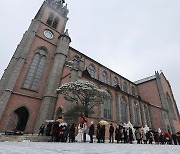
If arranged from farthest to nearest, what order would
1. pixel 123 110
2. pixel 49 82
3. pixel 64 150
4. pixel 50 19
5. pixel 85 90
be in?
pixel 50 19
pixel 123 110
pixel 49 82
pixel 85 90
pixel 64 150

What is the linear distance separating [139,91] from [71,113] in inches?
1139

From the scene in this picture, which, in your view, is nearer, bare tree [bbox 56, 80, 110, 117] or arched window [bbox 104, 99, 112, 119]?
bare tree [bbox 56, 80, 110, 117]

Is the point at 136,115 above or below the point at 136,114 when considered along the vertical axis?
below

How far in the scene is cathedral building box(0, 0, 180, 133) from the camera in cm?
1742

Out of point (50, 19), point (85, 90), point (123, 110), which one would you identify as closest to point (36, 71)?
point (85, 90)

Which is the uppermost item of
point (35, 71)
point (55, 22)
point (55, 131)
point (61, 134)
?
point (55, 22)

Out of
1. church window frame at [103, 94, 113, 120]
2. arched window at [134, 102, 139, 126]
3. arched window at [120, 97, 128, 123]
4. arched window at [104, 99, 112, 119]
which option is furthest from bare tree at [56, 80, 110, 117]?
arched window at [134, 102, 139, 126]

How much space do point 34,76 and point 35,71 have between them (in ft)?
2.80

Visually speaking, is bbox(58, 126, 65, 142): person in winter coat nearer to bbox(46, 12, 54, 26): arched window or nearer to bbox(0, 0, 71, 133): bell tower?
bbox(0, 0, 71, 133): bell tower

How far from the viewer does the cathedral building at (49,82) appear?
1742 centimetres

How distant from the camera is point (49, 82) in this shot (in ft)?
66.1

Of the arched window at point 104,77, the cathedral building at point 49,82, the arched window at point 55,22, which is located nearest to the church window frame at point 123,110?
the cathedral building at point 49,82

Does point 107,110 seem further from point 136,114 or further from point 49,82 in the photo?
point 49,82

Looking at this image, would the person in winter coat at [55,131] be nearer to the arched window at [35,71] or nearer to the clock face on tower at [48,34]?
the arched window at [35,71]
